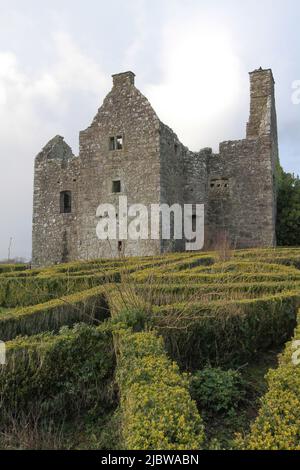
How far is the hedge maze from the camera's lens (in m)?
3.60

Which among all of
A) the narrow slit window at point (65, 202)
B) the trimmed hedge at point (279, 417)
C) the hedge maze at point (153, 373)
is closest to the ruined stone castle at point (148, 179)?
the narrow slit window at point (65, 202)

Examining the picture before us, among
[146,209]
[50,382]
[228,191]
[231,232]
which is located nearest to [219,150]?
[228,191]

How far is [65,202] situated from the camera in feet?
72.7

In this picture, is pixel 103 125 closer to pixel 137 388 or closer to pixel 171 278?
pixel 171 278

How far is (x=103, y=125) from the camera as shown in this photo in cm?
1942

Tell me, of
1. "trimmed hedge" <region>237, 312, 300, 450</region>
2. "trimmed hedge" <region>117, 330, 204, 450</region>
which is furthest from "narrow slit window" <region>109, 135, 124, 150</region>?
"trimmed hedge" <region>237, 312, 300, 450</region>

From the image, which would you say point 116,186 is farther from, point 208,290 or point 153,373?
point 153,373

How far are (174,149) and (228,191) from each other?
3.31 m

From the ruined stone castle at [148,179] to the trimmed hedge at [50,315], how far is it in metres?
10.0

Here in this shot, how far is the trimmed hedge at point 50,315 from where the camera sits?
6441 millimetres

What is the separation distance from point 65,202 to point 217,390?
18.3 meters

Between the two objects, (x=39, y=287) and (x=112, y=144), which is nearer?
(x=39, y=287)

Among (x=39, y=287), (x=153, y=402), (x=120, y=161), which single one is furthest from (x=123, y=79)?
(x=153, y=402)

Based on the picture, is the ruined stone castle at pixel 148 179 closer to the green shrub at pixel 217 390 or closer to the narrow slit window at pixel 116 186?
the narrow slit window at pixel 116 186
